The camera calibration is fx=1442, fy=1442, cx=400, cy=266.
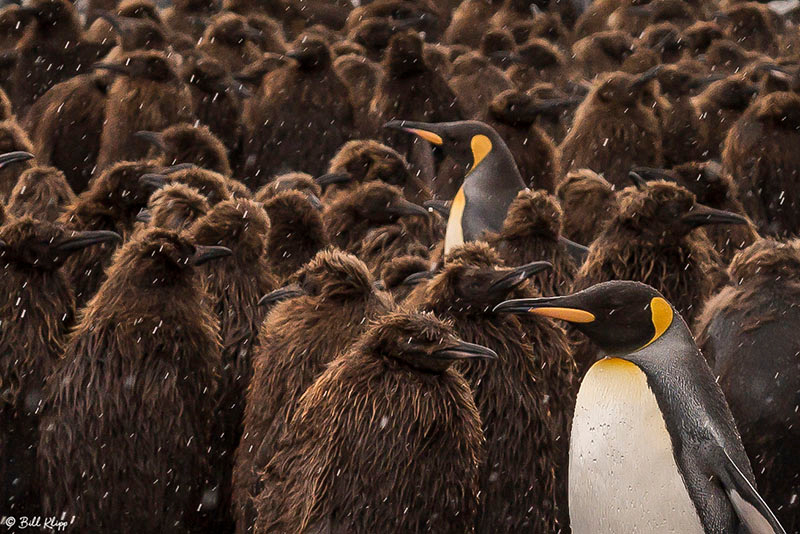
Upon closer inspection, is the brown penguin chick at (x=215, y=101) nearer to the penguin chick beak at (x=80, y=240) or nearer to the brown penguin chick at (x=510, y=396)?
the penguin chick beak at (x=80, y=240)

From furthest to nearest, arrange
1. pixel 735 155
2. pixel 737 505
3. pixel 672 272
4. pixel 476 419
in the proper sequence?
pixel 735 155 < pixel 672 272 < pixel 476 419 < pixel 737 505

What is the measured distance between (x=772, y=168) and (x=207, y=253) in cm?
416

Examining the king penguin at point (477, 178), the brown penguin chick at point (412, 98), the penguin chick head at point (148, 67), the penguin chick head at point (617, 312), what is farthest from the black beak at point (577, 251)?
the penguin chick head at point (148, 67)

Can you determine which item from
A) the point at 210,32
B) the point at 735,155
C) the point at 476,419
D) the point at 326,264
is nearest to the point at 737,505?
the point at 476,419

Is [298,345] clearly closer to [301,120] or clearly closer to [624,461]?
[624,461]

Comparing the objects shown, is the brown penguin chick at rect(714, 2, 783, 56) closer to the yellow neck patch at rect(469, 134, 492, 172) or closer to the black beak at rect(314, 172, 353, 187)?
the yellow neck patch at rect(469, 134, 492, 172)

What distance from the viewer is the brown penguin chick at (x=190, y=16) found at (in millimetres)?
13328

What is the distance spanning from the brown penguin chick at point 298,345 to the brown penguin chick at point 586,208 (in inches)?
99.8

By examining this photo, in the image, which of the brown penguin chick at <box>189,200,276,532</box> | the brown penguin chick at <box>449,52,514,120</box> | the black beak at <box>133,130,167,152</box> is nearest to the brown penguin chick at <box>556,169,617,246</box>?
Result: the brown penguin chick at <box>189,200,276,532</box>

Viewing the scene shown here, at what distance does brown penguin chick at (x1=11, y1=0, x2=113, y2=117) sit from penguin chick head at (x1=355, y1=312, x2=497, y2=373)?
692 centimetres

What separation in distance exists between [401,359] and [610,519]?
76 centimetres

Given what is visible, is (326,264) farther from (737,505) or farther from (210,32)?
(210,32)

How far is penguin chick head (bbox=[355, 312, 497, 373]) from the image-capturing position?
13.0ft

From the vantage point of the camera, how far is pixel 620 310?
3996 millimetres
